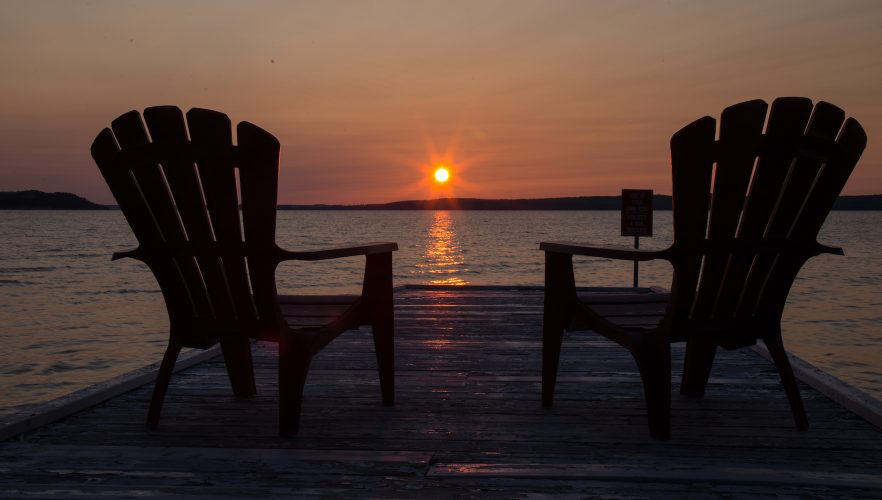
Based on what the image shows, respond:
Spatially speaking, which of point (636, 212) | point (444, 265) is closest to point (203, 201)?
point (636, 212)

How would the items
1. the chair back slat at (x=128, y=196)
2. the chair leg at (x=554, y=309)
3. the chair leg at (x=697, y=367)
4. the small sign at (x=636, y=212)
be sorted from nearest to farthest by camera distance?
the chair back slat at (x=128, y=196) → the chair leg at (x=554, y=309) → the chair leg at (x=697, y=367) → the small sign at (x=636, y=212)

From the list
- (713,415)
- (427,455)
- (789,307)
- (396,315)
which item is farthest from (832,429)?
(789,307)

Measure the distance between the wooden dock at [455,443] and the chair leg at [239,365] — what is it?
0.08 m

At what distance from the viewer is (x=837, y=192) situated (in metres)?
2.57

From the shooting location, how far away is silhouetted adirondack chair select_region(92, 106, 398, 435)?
8.11 ft

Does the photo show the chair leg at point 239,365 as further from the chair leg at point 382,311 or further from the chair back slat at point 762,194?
the chair back slat at point 762,194

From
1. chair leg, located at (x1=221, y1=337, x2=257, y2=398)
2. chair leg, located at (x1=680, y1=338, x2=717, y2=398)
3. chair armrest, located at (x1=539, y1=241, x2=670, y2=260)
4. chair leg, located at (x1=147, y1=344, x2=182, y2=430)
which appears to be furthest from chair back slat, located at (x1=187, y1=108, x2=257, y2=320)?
chair leg, located at (x1=680, y1=338, x2=717, y2=398)

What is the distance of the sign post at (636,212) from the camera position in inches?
328

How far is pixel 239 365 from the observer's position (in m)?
3.13

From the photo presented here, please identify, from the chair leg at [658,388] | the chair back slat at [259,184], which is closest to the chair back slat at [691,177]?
the chair leg at [658,388]

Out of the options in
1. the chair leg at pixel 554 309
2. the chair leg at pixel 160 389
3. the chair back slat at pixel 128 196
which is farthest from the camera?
the chair leg at pixel 554 309

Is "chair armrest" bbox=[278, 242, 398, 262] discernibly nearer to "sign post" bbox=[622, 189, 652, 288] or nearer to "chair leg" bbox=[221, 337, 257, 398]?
"chair leg" bbox=[221, 337, 257, 398]

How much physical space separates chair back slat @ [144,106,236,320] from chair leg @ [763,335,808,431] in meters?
2.09

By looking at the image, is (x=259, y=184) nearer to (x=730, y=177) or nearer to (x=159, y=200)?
(x=159, y=200)
